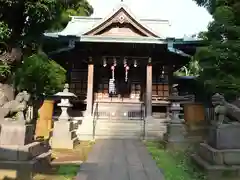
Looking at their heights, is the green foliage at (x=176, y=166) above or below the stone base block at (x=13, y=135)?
below

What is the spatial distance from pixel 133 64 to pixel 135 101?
268 cm

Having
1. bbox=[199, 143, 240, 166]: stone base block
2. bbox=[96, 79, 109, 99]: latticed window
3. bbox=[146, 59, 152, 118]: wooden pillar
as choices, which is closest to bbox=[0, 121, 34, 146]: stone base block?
bbox=[199, 143, 240, 166]: stone base block

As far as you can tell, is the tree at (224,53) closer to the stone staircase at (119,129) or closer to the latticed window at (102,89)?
the stone staircase at (119,129)

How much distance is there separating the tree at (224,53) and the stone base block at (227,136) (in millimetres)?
5339

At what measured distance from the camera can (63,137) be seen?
11.2 metres

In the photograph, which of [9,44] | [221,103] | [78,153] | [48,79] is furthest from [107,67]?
[221,103]

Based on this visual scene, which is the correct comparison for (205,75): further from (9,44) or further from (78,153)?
(9,44)

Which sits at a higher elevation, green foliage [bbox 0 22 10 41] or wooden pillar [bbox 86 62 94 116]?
green foliage [bbox 0 22 10 41]

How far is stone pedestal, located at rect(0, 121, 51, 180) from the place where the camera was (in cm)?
577

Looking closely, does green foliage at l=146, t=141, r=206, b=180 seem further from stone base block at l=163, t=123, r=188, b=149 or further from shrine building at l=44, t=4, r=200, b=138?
shrine building at l=44, t=4, r=200, b=138

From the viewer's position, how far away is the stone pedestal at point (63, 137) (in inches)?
435

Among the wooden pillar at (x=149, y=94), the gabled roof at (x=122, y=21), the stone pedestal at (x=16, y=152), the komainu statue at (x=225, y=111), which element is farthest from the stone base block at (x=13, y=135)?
the gabled roof at (x=122, y=21)

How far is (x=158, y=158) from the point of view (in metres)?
8.81

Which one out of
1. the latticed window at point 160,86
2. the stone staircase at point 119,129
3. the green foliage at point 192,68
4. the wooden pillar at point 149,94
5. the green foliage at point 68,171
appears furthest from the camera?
the latticed window at point 160,86
